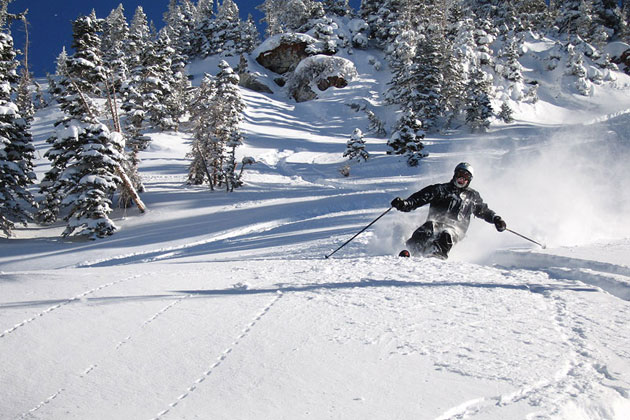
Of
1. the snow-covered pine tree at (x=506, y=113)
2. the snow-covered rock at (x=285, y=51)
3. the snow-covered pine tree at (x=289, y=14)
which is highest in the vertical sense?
the snow-covered pine tree at (x=289, y=14)

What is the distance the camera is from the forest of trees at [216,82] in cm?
1842

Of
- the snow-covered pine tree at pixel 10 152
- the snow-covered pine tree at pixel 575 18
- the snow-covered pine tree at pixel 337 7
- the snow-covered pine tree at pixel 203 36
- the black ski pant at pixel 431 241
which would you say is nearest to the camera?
the black ski pant at pixel 431 241

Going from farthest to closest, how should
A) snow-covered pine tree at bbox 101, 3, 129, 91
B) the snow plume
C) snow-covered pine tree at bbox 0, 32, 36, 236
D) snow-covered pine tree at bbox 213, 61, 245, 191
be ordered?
snow-covered pine tree at bbox 101, 3, 129, 91 < snow-covered pine tree at bbox 213, 61, 245, 191 < snow-covered pine tree at bbox 0, 32, 36, 236 < the snow plume

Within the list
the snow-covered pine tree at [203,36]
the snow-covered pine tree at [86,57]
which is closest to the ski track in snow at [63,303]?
the snow-covered pine tree at [86,57]

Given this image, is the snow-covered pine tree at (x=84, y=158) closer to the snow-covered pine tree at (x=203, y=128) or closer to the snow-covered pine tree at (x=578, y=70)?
the snow-covered pine tree at (x=203, y=128)

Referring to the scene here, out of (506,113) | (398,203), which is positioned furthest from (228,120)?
(506,113)

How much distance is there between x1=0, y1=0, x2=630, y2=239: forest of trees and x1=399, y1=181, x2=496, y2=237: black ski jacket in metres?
14.6

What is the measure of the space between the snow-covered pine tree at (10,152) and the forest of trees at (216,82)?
0.06 m

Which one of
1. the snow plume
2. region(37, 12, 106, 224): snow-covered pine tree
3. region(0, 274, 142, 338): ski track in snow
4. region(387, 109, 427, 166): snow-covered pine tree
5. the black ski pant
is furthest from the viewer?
region(387, 109, 427, 166): snow-covered pine tree

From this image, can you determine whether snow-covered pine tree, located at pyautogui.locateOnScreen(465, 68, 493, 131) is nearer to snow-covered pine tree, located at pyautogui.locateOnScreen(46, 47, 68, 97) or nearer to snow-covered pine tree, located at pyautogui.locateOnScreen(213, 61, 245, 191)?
snow-covered pine tree, located at pyautogui.locateOnScreen(213, 61, 245, 191)

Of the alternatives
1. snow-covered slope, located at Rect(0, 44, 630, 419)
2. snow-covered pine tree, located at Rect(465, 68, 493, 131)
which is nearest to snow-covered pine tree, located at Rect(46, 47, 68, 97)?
snow-covered slope, located at Rect(0, 44, 630, 419)

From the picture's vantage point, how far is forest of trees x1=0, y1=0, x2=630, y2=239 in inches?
725

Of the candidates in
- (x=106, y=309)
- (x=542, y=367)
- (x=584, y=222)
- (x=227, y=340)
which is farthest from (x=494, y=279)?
(x=584, y=222)

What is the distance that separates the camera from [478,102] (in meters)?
34.5
